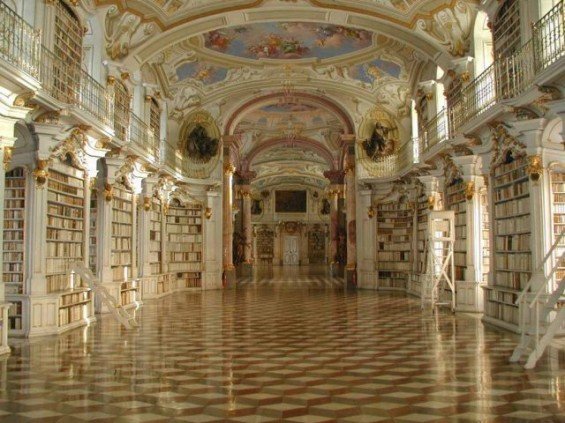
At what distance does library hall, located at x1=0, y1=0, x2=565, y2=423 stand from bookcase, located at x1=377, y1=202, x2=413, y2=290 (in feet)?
0.25

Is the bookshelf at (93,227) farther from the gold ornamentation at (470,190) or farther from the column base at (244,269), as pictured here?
the column base at (244,269)

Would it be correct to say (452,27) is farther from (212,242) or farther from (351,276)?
(212,242)

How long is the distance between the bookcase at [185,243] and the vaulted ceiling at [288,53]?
10.7 ft

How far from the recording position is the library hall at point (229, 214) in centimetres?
584

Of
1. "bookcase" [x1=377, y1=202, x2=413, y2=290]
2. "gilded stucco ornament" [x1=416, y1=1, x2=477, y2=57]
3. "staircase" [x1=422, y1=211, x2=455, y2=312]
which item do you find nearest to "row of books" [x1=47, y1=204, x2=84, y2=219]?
"staircase" [x1=422, y1=211, x2=455, y2=312]

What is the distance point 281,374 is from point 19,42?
6.17 m

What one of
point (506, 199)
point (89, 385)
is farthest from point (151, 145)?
point (89, 385)

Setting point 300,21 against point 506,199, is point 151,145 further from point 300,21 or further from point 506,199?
point 506,199

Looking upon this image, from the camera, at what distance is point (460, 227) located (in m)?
12.9

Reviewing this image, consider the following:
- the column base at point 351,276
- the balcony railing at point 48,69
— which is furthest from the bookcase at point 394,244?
the balcony railing at point 48,69

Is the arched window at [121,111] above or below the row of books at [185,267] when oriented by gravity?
above

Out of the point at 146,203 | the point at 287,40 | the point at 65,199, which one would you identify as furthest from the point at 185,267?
the point at 65,199

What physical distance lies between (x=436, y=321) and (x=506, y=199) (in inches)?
100

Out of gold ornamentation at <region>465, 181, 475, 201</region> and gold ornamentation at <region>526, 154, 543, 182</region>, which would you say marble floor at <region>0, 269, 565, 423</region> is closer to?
gold ornamentation at <region>526, 154, 543, 182</region>
